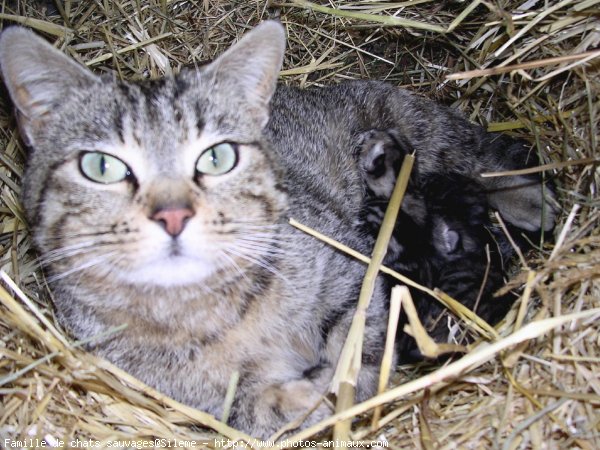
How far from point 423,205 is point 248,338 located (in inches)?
40.1

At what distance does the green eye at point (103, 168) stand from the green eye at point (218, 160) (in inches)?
8.4

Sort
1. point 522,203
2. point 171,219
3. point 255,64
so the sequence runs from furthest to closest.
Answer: point 522,203, point 255,64, point 171,219

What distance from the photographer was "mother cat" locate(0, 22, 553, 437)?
69.0 inches

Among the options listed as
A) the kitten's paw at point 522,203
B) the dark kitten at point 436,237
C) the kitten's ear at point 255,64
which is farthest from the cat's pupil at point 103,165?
the kitten's paw at point 522,203

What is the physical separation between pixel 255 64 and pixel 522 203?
1.38m

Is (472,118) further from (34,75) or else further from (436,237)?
(34,75)

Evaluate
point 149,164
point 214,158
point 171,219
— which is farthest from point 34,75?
point 171,219

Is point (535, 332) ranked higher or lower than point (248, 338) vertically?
higher

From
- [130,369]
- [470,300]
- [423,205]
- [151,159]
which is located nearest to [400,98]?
[423,205]

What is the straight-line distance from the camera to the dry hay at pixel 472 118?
6.21 ft

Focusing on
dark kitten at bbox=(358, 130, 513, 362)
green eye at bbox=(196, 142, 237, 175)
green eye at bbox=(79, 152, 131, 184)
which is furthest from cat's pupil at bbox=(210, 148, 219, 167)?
dark kitten at bbox=(358, 130, 513, 362)

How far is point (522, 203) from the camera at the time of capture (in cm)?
280

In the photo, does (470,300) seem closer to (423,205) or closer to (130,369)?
(423,205)

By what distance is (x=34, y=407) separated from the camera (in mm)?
1973
